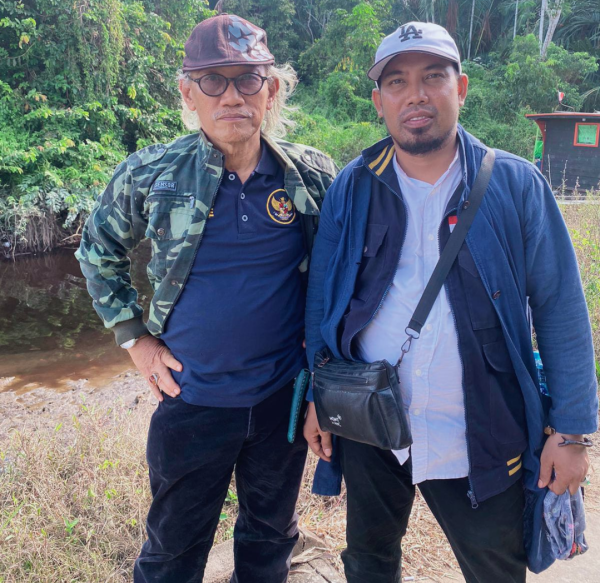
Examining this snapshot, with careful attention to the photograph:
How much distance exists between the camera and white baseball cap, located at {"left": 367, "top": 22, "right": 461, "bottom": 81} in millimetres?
1767

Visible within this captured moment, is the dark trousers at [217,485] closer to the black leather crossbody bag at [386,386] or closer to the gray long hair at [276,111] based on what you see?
the black leather crossbody bag at [386,386]

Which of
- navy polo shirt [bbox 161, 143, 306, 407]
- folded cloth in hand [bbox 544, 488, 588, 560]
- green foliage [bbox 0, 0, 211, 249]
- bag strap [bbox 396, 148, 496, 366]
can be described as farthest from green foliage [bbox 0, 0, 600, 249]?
folded cloth in hand [bbox 544, 488, 588, 560]

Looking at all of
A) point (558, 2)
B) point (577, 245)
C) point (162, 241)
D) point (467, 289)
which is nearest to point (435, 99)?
point (467, 289)

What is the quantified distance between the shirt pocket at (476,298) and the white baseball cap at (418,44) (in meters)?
0.65

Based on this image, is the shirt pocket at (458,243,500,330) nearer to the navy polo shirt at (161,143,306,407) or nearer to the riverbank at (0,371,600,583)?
the navy polo shirt at (161,143,306,407)

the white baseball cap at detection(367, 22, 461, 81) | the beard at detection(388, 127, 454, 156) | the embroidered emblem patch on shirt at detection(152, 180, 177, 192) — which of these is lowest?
the embroidered emblem patch on shirt at detection(152, 180, 177, 192)

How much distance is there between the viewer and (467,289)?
67.5 inches

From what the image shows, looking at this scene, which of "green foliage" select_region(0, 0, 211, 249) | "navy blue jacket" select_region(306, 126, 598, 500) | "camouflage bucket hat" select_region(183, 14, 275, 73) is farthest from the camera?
"green foliage" select_region(0, 0, 211, 249)

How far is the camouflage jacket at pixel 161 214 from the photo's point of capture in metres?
2.03

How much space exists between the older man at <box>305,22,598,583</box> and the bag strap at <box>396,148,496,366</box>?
19mm

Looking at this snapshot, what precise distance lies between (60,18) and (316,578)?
1163 centimetres

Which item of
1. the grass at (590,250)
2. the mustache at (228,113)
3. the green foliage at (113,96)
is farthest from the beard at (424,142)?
the green foliage at (113,96)

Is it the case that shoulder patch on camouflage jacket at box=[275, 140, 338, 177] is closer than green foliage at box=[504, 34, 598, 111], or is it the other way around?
shoulder patch on camouflage jacket at box=[275, 140, 338, 177]

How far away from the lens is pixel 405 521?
6.82 ft
